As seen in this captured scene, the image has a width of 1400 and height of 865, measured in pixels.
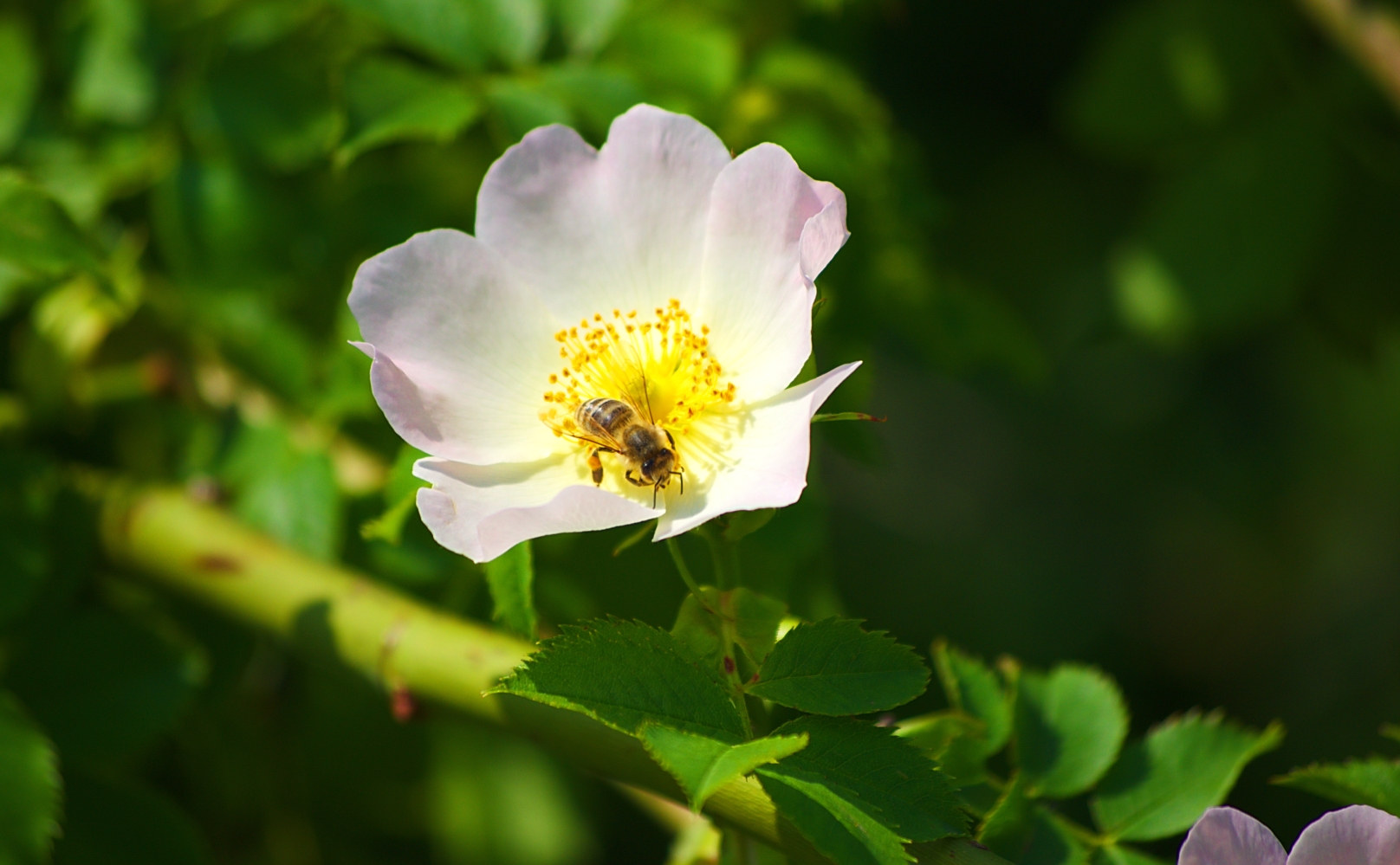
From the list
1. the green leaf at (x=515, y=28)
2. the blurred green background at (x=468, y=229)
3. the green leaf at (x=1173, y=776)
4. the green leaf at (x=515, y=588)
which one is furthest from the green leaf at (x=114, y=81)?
the green leaf at (x=1173, y=776)

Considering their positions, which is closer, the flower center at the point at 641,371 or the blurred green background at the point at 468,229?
the flower center at the point at 641,371

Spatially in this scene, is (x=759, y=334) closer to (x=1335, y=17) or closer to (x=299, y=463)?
(x=299, y=463)

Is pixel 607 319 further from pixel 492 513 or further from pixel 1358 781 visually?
pixel 1358 781

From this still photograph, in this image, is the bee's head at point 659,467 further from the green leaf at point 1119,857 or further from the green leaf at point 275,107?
the green leaf at point 275,107

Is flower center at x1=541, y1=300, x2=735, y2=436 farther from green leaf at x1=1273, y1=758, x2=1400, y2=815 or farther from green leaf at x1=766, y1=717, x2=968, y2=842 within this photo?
green leaf at x1=1273, y1=758, x2=1400, y2=815

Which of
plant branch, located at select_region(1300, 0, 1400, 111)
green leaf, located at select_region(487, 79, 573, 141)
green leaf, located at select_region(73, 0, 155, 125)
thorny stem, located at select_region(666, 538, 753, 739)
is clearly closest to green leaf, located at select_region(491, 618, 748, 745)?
thorny stem, located at select_region(666, 538, 753, 739)

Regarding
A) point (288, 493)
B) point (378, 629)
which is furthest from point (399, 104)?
point (378, 629)

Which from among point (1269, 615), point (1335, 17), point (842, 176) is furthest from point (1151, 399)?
point (842, 176)

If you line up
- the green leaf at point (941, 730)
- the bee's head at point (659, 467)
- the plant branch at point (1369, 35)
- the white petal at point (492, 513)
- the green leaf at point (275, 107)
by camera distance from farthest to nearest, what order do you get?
the plant branch at point (1369, 35) → the green leaf at point (275, 107) → the bee's head at point (659, 467) → the green leaf at point (941, 730) → the white petal at point (492, 513)
